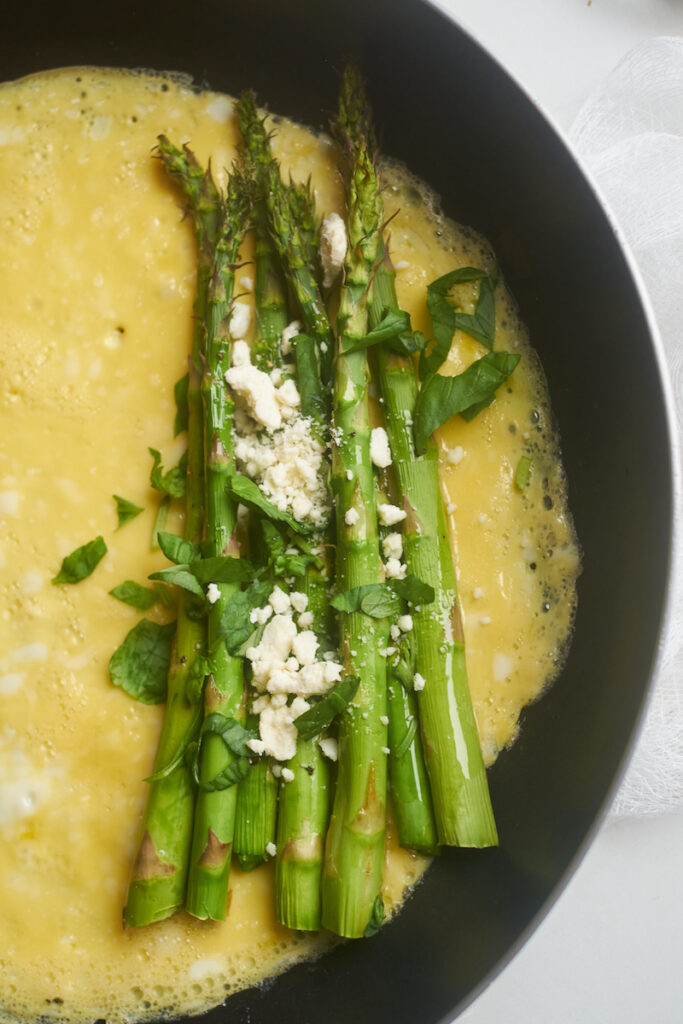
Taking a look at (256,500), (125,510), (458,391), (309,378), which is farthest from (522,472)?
(125,510)

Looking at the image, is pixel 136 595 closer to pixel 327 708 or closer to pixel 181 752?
pixel 181 752

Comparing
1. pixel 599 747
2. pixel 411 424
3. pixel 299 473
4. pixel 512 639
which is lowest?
pixel 599 747

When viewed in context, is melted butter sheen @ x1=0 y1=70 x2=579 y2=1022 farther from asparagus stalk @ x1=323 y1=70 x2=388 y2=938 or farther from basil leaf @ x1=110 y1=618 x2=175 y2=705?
asparagus stalk @ x1=323 y1=70 x2=388 y2=938

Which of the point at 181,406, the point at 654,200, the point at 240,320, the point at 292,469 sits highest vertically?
the point at 654,200

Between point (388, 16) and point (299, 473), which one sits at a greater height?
point (388, 16)

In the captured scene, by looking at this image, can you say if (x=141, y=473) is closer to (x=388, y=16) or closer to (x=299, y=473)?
(x=299, y=473)

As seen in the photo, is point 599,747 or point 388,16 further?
point 388,16

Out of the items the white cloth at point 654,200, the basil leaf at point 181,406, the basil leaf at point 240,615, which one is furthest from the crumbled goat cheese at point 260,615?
the white cloth at point 654,200

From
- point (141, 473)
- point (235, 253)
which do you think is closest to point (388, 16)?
point (235, 253)
